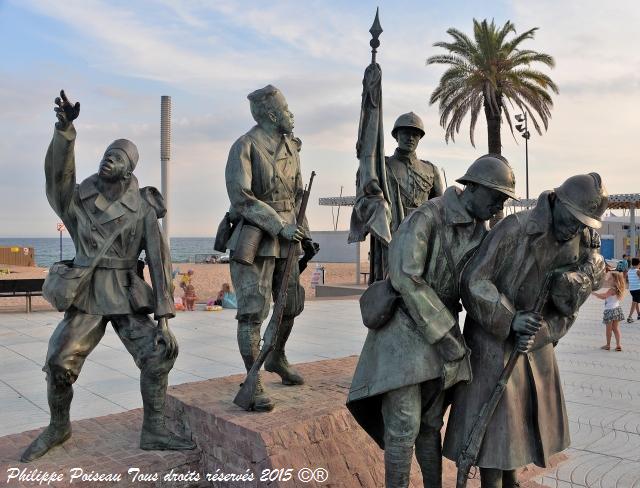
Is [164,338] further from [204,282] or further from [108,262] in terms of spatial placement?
[204,282]

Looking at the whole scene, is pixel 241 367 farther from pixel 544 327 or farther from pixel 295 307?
pixel 544 327

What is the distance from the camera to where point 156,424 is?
3.88 m

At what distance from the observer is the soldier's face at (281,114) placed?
13.8 ft

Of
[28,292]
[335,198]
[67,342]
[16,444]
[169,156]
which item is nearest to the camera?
[67,342]

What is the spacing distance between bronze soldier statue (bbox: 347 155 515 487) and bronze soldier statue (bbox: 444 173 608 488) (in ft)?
0.39

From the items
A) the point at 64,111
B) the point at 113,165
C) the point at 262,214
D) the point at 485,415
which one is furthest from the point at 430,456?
the point at 64,111

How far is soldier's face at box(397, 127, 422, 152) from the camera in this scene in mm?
4605

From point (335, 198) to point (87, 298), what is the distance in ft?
116

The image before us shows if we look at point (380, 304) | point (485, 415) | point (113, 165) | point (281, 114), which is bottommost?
point (485, 415)

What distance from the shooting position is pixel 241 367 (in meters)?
7.35

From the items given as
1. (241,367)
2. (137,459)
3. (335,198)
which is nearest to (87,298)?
(137,459)

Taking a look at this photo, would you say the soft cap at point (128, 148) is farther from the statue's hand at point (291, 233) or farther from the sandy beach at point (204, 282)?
the sandy beach at point (204, 282)

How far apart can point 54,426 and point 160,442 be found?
2.17ft

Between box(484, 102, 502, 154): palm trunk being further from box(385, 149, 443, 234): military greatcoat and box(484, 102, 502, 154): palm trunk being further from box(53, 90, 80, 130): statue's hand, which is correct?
box(53, 90, 80, 130): statue's hand
